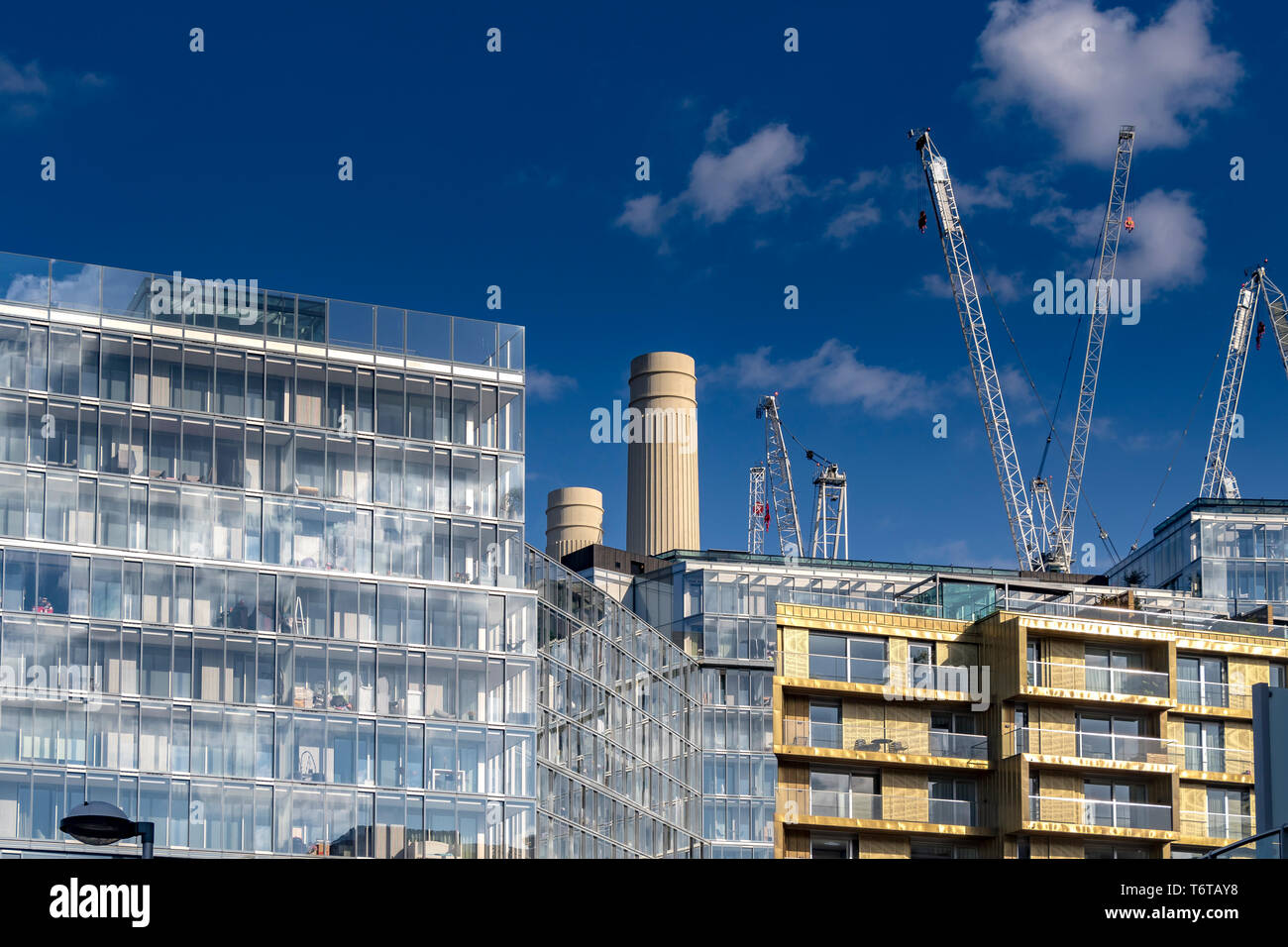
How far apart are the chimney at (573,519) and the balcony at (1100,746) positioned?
97932 mm

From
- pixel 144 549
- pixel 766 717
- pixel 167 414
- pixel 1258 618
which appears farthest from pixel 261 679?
pixel 1258 618

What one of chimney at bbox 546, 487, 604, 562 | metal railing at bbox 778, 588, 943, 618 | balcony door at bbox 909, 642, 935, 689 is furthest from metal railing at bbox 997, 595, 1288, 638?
chimney at bbox 546, 487, 604, 562

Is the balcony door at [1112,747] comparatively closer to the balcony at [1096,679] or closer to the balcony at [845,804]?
the balcony at [1096,679]

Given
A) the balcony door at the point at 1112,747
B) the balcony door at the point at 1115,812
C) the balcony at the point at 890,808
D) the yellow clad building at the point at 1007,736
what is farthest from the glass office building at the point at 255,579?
the balcony door at the point at 1112,747

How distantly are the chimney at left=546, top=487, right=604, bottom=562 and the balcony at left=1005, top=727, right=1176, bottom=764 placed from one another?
321 ft

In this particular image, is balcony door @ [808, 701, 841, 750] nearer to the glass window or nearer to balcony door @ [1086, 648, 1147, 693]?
balcony door @ [1086, 648, 1147, 693]

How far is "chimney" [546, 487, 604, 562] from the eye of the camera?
7525 inches

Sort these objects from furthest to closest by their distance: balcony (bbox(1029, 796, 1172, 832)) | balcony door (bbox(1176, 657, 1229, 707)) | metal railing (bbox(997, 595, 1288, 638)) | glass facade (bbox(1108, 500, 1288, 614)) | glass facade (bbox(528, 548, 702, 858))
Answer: glass facade (bbox(1108, 500, 1288, 614)), metal railing (bbox(997, 595, 1288, 638)), balcony door (bbox(1176, 657, 1229, 707)), balcony (bbox(1029, 796, 1172, 832)), glass facade (bbox(528, 548, 702, 858))

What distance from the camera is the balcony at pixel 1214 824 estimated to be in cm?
9625

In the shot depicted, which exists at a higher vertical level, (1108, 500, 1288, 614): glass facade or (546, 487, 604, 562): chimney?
(546, 487, 604, 562): chimney

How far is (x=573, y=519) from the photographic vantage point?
192250 mm

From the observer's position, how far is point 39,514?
73562 mm

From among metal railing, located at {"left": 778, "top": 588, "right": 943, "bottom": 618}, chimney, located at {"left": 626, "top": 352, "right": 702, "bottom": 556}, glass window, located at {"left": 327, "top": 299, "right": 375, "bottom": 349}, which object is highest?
chimney, located at {"left": 626, "top": 352, "right": 702, "bottom": 556}

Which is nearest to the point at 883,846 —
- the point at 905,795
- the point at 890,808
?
the point at 890,808
